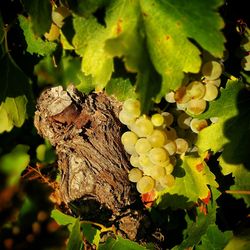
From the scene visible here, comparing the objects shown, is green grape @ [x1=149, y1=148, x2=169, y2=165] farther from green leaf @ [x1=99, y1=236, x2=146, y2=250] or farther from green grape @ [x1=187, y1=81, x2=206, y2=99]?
green leaf @ [x1=99, y1=236, x2=146, y2=250]

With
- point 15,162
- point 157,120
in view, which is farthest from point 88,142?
point 15,162

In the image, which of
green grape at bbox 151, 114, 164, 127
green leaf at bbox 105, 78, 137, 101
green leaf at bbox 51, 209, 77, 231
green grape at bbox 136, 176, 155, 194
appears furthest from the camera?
green leaf at bbox 51, 209, 77, 231

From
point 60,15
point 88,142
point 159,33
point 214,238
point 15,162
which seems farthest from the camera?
point 15,162

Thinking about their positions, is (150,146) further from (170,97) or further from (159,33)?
(159,33)

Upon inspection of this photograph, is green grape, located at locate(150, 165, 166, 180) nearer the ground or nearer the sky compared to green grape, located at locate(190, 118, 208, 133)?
nearer the ground

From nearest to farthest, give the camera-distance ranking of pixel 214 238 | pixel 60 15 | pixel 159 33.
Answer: pixel 159 33, pixel 60 15, pixel 214 238

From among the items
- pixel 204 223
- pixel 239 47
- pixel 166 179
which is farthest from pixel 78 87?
pixel 204 223

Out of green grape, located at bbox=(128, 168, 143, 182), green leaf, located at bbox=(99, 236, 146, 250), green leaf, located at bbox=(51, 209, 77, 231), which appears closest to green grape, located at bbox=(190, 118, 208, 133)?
green grape, located at bbox=(128, 168, 143, 182)
